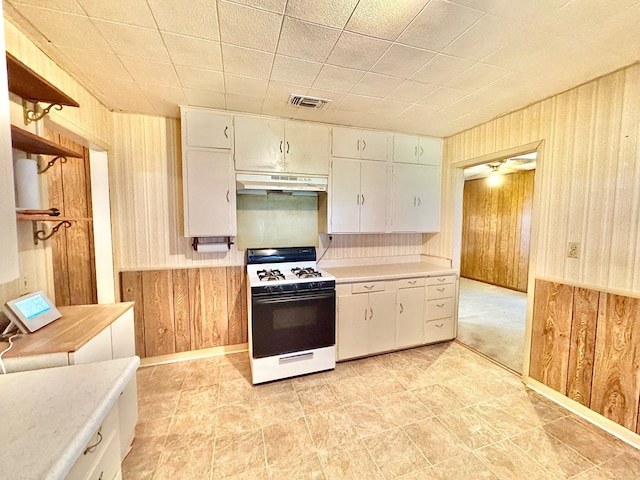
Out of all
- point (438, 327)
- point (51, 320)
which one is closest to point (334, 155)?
point (438, 327)

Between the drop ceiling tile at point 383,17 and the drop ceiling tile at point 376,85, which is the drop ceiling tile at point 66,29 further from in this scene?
the drop ceiling tile at point 376,85

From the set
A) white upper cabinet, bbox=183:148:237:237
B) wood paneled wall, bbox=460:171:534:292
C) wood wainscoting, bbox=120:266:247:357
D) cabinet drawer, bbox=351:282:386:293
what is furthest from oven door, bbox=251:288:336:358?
wood paneled wall, bbox=460:171:534:292

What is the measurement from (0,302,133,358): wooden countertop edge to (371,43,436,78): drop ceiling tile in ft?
8.07

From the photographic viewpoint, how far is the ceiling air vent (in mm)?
2283

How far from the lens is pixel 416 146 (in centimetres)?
323

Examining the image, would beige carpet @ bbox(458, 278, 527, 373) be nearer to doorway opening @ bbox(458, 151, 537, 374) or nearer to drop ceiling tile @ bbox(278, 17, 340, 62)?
doorway opening @ bbox(458, 151, 537, 374)

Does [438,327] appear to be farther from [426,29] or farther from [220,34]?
[220,34]

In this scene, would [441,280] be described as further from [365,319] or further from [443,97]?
[443,97]

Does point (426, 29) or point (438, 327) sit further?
point (438, 327)

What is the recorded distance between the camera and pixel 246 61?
70.1 inches

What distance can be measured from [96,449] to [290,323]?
61.6 inches

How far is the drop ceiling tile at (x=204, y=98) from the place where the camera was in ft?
7.20

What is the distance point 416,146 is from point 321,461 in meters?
3.25

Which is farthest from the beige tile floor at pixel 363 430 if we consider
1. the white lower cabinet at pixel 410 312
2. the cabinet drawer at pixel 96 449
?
the cabinet drawer at pixel 96 449
